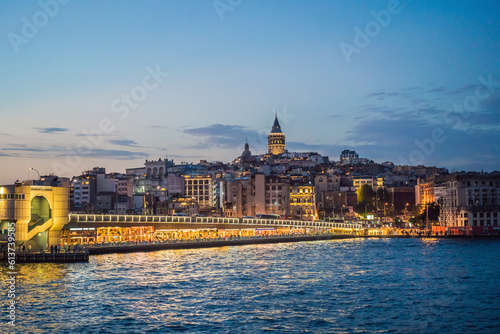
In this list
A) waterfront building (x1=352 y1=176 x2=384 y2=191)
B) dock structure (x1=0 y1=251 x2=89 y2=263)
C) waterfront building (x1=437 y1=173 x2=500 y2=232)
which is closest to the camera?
dock structure (x1=0 y1=251 x2=89 y2=263)

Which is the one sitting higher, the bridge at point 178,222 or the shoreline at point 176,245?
the bridge at point 178,222

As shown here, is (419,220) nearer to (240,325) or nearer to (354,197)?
(354,197)

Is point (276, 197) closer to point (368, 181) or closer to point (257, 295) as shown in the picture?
point (368, 181)

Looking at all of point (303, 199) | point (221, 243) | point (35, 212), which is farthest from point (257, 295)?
point (303, 199)

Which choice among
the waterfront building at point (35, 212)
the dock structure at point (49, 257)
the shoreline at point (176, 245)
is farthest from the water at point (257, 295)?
the waterfront building at point (35, 212)

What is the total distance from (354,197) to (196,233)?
80392 mm

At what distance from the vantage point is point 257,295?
4559 cm

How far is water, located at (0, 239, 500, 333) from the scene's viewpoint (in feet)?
117

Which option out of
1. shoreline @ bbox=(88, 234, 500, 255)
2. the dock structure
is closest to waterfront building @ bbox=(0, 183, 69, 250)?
the dock structure

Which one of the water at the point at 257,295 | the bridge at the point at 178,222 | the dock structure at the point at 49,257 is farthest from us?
the bridge at the point at 178,222

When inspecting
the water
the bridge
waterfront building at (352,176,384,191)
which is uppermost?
waterfront building at (352,176,384,191)

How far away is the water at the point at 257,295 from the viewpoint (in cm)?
3553

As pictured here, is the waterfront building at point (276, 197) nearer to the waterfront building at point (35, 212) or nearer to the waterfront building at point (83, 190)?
the waterfront building at point (83, 190)

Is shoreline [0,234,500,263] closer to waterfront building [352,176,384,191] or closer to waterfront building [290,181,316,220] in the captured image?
waterfront building [290,181,316,220]
